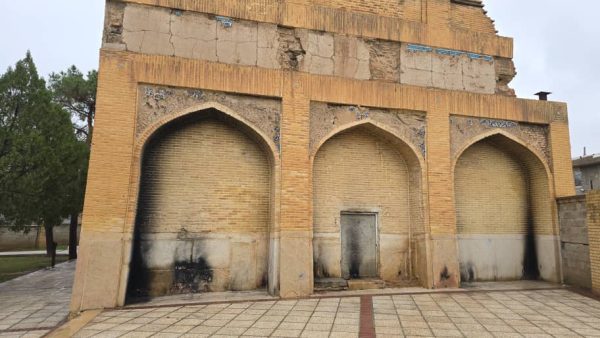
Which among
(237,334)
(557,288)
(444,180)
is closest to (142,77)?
(237,334)

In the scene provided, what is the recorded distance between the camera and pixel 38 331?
516 centimetres

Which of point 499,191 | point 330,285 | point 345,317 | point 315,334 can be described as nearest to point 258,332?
point 315,334

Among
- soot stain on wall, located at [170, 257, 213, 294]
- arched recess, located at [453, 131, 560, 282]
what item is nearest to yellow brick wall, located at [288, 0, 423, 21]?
arched recess, located at [453, 131, 560, 282]

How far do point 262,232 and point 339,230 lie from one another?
5.28 ft

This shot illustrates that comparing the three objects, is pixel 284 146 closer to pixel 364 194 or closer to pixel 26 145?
pixel 364 194

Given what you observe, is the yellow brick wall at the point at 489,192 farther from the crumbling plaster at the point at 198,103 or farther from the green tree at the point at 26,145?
the green tree at the point at 26,145

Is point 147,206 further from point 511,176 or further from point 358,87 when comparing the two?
point 511,176

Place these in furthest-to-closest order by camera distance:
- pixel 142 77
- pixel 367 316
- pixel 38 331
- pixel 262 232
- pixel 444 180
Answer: pixel 444 180
pixel 262 232
pixel 142 77
pixel 367 316
pixel 38 331

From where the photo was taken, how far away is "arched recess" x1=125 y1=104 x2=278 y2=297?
7066mm

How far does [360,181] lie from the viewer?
8.36m

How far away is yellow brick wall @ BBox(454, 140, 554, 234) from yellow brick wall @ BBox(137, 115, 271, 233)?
4564 millimetres

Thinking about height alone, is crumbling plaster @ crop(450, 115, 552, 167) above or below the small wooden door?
above

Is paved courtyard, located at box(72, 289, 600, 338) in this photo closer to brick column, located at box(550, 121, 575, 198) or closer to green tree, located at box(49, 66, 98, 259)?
brick column, located at box(550, 121, 575, 198)

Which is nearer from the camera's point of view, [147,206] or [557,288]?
[147,206]
